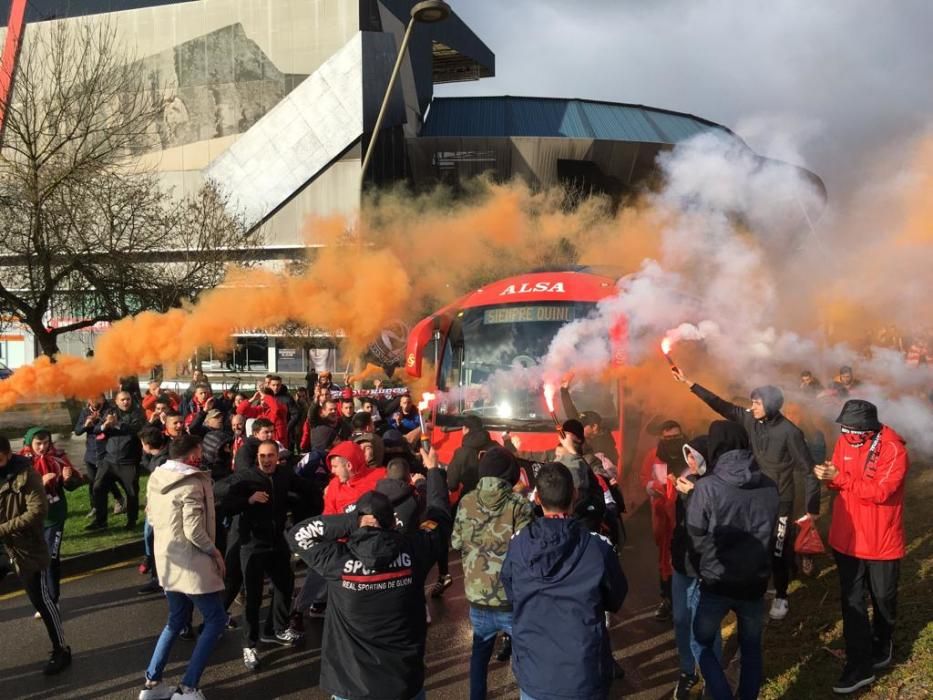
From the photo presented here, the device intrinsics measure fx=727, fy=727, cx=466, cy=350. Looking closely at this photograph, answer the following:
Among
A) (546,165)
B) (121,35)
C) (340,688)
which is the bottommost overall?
(340,688)

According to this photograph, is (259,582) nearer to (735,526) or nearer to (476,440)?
(476,440)

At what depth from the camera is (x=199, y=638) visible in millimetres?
4387

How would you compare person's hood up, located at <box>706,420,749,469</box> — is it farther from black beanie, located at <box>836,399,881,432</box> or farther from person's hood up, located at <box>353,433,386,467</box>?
person's hood up, located at <box>353,433,386,467</box>

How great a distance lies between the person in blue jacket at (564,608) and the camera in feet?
9.61

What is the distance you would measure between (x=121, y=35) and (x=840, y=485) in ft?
118

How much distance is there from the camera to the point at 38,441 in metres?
6.19

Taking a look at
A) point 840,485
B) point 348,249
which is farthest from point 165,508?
point 348,249

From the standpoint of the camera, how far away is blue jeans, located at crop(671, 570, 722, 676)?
432cm

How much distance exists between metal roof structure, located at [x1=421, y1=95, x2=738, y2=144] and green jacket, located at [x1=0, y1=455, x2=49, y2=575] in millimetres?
31119

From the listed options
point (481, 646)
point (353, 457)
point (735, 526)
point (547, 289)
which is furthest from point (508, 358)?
point (735, 526)

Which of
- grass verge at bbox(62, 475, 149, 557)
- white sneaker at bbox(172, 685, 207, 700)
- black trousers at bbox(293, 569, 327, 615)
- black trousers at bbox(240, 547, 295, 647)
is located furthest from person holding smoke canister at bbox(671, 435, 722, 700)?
grass verge at bbox(62, 475, 149, 557)

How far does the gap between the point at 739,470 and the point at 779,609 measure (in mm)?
2393

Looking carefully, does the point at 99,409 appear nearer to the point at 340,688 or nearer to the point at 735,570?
the point at 340,688

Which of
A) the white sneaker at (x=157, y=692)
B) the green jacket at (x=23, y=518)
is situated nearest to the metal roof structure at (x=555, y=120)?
the green jacket at (x=23, y=518)
